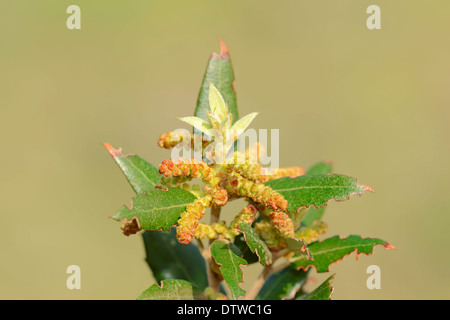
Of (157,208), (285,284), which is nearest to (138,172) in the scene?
(157,208)

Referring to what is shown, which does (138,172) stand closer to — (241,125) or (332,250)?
(241,125)

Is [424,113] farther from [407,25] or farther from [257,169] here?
[257,169]

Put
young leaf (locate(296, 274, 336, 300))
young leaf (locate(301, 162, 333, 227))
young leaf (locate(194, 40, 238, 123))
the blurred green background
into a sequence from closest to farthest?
young leaf (locate(296, 274, 336, 300)) → young leaf (locate(194, 40, 238, 123)) → young leaf (locate(301, 162, 333, 227)) → the blurred green background

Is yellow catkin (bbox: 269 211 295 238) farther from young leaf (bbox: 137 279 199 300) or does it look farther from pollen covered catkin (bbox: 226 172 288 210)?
young leaf (bbox: 137 279 199 300)

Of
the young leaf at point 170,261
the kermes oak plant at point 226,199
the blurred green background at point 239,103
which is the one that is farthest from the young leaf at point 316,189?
the blurred green background at point 239,103

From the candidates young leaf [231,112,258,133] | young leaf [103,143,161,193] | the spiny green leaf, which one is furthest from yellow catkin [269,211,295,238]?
the spiny green leaf

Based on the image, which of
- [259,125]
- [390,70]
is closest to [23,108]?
[259,125]

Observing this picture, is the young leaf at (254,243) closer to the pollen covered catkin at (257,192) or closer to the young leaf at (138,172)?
the pollen covered catkin at (257,192)
